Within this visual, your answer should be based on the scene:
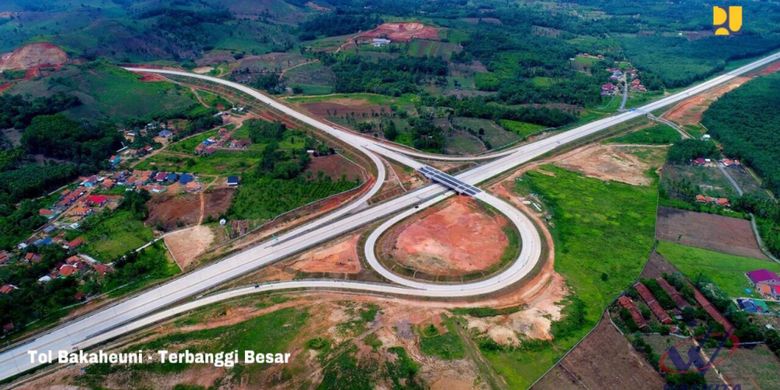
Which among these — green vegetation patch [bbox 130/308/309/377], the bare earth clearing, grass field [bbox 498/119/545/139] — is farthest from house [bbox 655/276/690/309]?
grass field [bbox 498/119/545/139]

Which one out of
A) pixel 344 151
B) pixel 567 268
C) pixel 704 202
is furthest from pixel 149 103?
pixel 704 202

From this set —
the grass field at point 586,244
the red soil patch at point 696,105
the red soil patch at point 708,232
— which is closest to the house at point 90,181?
the grass field at point 586,244

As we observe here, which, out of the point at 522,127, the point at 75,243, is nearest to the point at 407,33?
the point at 522,127

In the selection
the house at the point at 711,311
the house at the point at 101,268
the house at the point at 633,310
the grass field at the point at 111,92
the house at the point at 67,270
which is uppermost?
the grass field at the point at 111,92

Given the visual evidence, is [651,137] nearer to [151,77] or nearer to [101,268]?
[101,268]

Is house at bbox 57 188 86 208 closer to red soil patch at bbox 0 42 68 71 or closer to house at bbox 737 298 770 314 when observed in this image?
red soil patch at bbox 0 42 68 71

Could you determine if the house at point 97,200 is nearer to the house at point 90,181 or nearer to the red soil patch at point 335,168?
the house at point 90,181

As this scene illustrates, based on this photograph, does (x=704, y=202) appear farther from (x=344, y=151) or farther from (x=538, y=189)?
(x=344, y=151)
